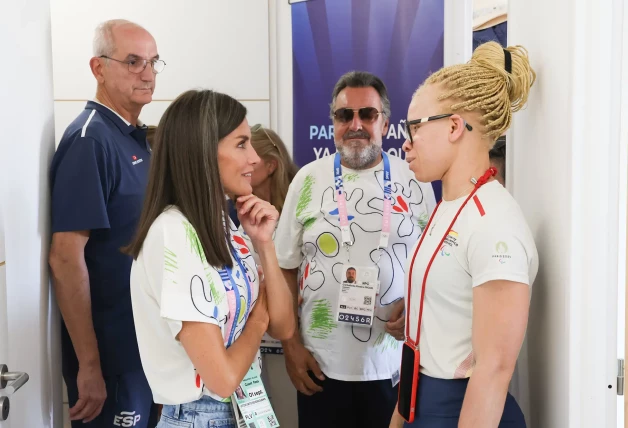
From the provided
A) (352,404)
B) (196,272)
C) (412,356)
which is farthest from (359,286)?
(196,272)

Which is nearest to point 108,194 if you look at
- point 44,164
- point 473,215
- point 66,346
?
point 44,164

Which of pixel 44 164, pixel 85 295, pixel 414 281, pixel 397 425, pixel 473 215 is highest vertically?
pixel 44 164

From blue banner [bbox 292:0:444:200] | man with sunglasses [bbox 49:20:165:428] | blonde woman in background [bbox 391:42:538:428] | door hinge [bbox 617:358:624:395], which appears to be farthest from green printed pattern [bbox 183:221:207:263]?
blue banner [bbox 292:0:444:200]

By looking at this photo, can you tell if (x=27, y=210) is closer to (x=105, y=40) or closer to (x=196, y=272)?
(x=196, y=272)

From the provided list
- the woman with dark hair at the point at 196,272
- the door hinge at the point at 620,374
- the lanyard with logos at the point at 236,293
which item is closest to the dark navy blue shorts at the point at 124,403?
the woman with dark hair at the point at 196,272

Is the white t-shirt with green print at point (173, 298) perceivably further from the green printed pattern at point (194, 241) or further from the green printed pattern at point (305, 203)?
the green printed pattern at point (305, 203)

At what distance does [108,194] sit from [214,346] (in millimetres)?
987

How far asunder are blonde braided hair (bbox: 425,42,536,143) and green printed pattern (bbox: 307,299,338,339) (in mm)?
1135

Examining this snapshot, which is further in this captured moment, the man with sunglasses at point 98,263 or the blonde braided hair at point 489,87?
the man with sunglasses at point 98,263

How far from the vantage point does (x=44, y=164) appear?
2049 mm

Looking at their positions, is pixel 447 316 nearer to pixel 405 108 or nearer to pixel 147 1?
pixel 405 108

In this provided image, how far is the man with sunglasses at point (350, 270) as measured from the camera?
2.37 meters

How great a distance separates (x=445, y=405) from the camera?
4.68 feet

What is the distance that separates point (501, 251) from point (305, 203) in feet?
4.24
